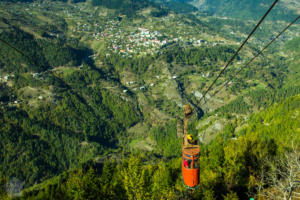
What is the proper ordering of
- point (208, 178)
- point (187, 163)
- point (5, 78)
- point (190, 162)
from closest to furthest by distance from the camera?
point (190, 162) < point (187, 163) < point (208, 178) < point (5, 78)

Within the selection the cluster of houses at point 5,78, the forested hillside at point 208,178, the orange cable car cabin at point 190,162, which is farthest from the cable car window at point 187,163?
the cluster of houses at point 5,78

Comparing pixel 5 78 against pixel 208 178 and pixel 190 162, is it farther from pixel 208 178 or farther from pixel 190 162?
pixel 190 162

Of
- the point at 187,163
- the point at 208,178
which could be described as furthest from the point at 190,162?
the point at 208,178

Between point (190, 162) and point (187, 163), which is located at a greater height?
point (190, 162)

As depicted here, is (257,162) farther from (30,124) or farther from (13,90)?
(13,90)

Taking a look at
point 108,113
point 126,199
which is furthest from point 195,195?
point 108,113

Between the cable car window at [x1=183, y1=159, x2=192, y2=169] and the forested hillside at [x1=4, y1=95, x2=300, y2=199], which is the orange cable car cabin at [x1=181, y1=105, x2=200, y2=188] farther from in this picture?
the forested hillside at [x1=4, y1=95, x2=300, y2=199]

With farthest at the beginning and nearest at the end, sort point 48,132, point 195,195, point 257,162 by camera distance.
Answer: point 48,132
point 257,162
point 195,195

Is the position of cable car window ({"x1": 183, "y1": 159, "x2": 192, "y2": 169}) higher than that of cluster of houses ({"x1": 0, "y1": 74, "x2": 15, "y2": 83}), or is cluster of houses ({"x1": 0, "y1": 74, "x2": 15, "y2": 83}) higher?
cable car window ({"x1": 183, "y1": 159, "x2": 192, "y2": 169})

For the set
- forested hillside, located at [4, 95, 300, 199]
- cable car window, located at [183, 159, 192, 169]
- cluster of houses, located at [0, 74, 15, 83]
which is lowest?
cluster of houses, located at [0, 74, 15, 83]

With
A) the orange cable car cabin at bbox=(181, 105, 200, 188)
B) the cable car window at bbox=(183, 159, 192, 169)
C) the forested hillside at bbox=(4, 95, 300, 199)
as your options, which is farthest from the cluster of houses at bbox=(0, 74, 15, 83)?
the cable car window at bbox=(183, 159, 192, 169)

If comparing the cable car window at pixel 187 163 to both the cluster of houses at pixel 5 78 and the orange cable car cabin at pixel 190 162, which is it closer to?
the orange cable car cabin at pixel 190 162
